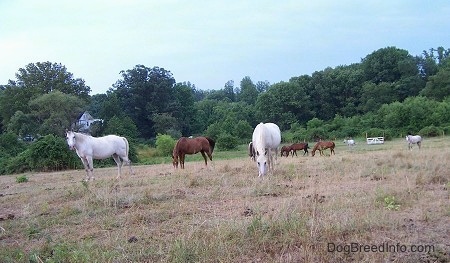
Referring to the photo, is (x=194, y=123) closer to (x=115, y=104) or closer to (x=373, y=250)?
(x=115, y=104)

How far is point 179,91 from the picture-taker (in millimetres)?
82250

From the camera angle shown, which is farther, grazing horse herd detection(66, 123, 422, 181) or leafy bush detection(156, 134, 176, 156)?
leafy bush detection(156, 134, 176, 156)

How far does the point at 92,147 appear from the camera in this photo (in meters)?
15.1

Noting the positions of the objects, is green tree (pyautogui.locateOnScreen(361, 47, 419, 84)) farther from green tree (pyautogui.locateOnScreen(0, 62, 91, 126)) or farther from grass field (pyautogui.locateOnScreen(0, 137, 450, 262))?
grass field (pyautogui.locateOnScreen(0, 137, 450, 262))

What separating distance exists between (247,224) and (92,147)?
11349 millimetres

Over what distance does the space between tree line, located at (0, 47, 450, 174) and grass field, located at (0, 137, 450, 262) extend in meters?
39.1

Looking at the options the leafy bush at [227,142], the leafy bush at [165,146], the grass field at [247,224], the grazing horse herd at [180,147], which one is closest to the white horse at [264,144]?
the grazing horse herd at [180,147]

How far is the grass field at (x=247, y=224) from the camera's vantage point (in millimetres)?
4305

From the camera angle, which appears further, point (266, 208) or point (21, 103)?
point (21, 103)

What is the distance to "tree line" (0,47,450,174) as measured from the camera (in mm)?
50594

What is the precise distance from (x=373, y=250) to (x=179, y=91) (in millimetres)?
79293

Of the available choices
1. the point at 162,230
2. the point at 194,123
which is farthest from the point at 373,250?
the point at 194,123

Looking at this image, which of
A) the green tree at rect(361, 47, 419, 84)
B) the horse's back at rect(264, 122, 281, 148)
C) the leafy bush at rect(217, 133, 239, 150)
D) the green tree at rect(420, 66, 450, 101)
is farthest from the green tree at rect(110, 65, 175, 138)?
the horse's back at rect(264, 122, 281, 148)

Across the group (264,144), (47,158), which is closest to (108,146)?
(264,144)
